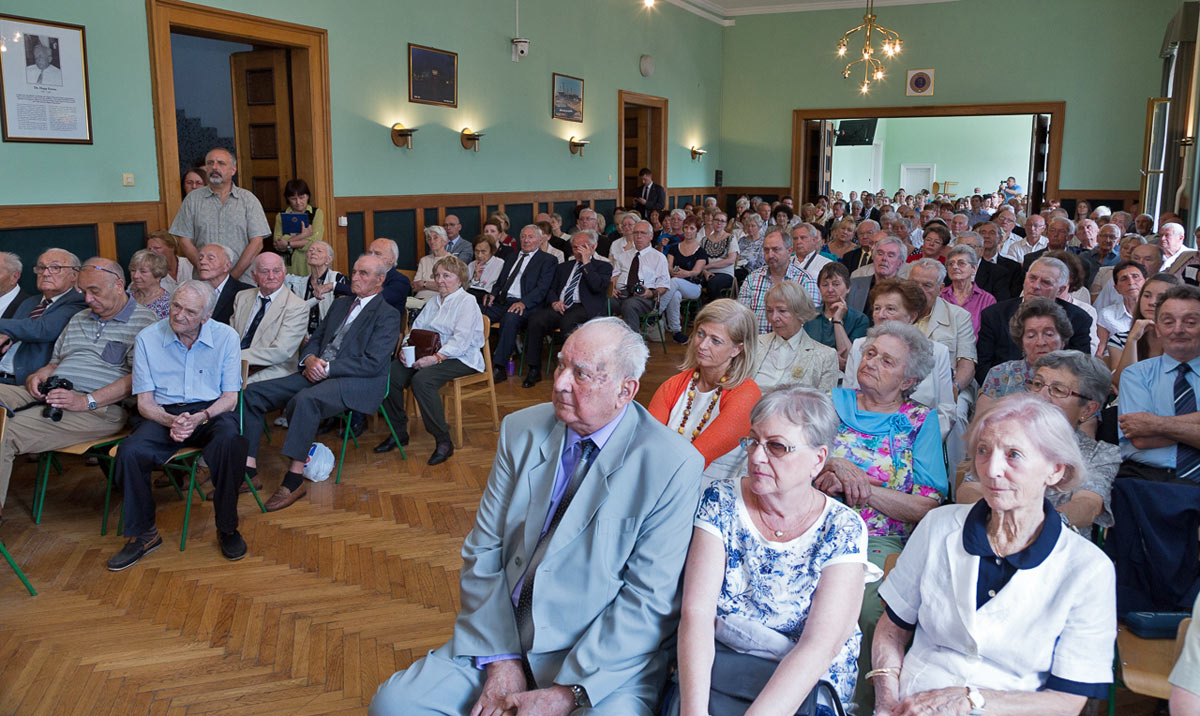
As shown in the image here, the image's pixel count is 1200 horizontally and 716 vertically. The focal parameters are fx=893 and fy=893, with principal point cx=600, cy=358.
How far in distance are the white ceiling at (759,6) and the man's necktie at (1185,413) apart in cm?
1243

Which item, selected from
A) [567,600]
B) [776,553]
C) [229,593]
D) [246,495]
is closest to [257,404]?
[246,495]

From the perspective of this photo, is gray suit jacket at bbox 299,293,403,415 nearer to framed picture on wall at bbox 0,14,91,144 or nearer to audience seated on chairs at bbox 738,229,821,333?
audience seated on chairs at bbox 738,229,821,333

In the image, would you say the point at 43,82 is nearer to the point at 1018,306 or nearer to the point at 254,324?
the point at 254,324

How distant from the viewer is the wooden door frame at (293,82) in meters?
6.40

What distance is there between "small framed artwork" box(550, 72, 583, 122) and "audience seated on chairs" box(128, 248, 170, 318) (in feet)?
23.0

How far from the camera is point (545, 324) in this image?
7242mm

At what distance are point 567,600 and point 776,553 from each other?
499mm

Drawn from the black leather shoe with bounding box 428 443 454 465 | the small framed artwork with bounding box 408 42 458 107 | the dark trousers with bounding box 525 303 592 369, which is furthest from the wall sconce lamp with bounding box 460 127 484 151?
the black leather shoe with bounding box 428 443 454 465

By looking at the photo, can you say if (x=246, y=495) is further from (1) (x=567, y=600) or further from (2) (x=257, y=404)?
(1) (x=567, y=600)

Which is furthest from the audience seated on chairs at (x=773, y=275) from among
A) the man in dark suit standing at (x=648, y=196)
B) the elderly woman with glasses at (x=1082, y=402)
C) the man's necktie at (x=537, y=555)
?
the man in dark suit standing at (x=648, y=196)

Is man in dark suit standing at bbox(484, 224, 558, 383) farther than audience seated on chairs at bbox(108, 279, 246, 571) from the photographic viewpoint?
Yes

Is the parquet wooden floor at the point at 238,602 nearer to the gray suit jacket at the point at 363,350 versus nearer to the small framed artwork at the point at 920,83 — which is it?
the gray suit jacket at the point at 363,350

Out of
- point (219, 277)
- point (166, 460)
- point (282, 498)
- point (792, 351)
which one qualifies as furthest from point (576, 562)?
point (219, 277)

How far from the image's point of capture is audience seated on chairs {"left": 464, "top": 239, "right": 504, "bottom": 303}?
771cm
